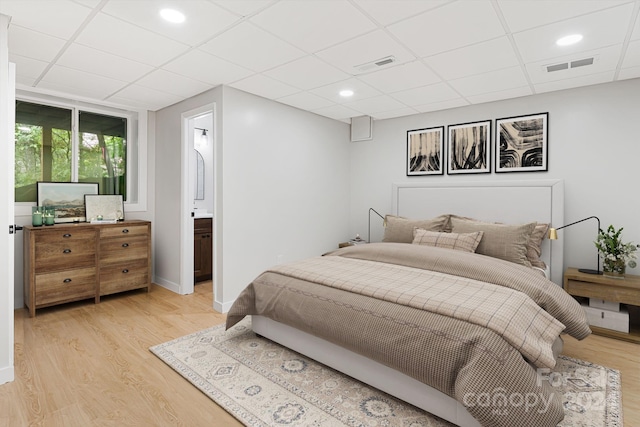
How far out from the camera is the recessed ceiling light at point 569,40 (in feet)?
7.89

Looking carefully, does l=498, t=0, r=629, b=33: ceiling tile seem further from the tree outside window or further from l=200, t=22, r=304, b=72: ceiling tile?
the tree outside window

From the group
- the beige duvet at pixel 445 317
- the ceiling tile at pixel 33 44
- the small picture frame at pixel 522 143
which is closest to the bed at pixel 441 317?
the beige duvet at pixel 445 317

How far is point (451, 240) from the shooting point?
11.3 ft

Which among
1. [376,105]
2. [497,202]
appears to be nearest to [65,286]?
[376,105]

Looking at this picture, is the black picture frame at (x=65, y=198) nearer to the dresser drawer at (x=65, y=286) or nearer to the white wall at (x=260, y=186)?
the dresser drawer at (x=65, y=286)

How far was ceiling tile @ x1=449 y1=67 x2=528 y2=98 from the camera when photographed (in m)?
3.12

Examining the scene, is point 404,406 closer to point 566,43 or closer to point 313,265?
point 313,265

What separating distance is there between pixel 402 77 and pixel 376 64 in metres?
0.42

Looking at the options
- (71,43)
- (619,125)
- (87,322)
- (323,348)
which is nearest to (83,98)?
(71,43)

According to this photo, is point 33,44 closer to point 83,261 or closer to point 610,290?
point 83,261

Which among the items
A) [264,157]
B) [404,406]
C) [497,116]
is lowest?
[404,406]

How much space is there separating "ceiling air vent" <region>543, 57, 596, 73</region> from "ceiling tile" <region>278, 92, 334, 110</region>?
221 centimetres

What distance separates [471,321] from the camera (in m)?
1.83

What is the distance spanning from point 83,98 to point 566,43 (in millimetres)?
4849
